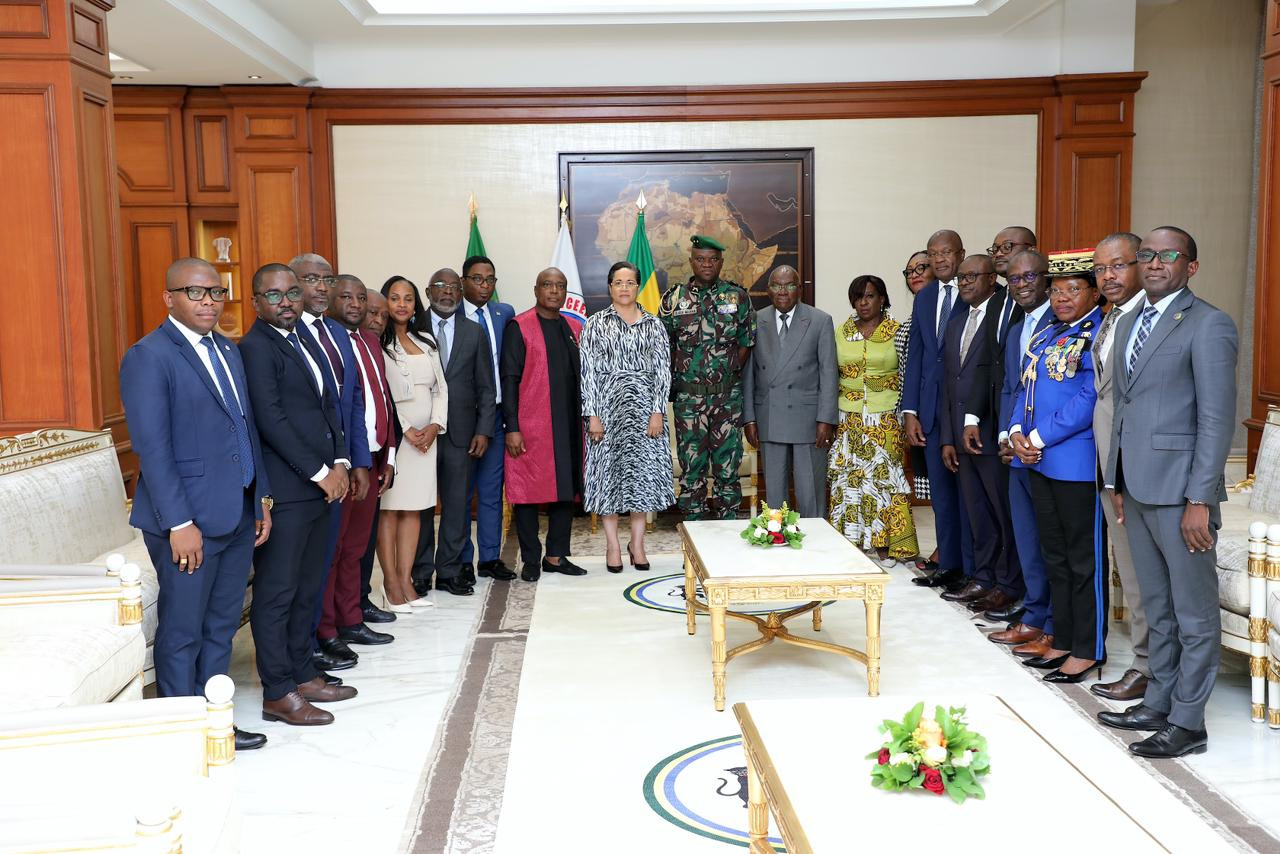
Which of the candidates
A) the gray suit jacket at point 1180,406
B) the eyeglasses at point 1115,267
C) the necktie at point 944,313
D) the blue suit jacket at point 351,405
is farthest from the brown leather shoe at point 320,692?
the necktie at point 944,313

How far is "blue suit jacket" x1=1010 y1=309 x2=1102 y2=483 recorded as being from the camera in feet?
14.1

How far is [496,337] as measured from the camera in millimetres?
6594

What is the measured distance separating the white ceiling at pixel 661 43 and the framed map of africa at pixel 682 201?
62 centimetres

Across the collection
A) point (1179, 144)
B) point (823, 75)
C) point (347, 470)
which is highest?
point (823, 75)

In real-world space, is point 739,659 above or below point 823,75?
below

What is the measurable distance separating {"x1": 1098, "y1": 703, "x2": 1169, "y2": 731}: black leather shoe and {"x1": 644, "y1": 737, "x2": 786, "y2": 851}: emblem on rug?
1.43 metres

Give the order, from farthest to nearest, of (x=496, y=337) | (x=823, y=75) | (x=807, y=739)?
1. (x=823, y=75)
2. (x=496, y=337)
3. (x=807, y=739)

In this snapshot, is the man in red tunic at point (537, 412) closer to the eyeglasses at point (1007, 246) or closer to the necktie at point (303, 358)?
the necktie at point (303, 358)

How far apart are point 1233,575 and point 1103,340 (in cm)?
106

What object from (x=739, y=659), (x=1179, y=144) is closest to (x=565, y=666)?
(x=739, y=659)

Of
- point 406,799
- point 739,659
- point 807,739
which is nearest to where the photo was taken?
point 807,739

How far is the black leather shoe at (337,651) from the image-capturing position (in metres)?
4.93

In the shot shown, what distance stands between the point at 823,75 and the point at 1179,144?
3032 mm

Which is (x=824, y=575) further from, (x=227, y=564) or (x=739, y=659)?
(x=227, y=564)
